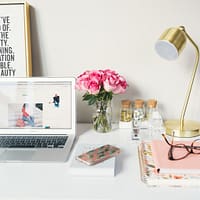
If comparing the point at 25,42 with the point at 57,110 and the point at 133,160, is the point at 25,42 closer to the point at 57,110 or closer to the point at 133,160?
the point at 57,110

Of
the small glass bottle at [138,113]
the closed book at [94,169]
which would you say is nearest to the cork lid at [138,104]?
the small glass bottle at [138,113]

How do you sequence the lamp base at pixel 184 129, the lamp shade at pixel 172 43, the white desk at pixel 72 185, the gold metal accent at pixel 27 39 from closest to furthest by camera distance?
the white desk at pixel 72 185 → the lamp shade at pixel 172 43 → the lamp base at pixel 184 129 → the gold metal accent at pixel 27 39

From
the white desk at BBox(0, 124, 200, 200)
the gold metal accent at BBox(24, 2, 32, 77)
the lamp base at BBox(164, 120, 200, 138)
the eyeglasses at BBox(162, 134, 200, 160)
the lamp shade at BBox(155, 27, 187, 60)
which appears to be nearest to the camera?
the white desk at BBox(0, 124, 200, 200)

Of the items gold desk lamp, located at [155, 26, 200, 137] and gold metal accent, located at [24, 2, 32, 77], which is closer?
gold desk lamp, located at [155, 26, 200, 137]

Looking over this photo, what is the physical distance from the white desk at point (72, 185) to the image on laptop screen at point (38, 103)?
262mm

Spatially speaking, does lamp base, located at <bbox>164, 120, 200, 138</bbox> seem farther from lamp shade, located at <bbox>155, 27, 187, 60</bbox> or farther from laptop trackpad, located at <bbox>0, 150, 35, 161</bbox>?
laptop trackpad, located at <bbox>0, 150, 35, 161</bbox>

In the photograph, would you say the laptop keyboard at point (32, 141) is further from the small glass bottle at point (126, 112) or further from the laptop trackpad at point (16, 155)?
the small glass bottle at point (126, 112)

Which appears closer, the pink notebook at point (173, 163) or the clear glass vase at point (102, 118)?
the pink notebook at point (173, 163)

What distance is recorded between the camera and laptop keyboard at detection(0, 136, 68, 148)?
1.03 meters

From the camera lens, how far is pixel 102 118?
3.89 feet

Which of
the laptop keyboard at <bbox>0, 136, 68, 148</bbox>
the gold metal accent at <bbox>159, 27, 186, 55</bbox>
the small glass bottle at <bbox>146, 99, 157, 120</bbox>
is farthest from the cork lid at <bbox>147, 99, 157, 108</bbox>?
the laptop keyboard at <bbox>0, 136, 68, 148</bbox>

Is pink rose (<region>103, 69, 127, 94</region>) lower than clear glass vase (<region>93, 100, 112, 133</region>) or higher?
higher

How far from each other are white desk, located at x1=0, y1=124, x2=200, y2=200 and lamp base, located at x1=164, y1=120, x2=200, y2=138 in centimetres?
26

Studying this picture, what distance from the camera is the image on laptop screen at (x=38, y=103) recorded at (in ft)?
3.76
